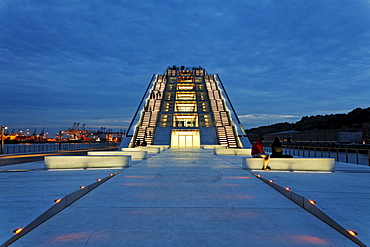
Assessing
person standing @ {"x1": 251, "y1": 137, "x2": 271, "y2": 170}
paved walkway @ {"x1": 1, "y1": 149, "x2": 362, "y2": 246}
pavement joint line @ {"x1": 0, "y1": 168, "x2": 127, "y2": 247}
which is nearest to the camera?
paved walkway @ {"x1": 1, "y1": 149, "x2": 362, "y2": 246}

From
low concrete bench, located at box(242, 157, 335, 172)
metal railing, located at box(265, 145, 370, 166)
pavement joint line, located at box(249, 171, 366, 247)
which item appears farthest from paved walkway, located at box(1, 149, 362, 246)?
metal railing, located at box(265, 145, 370, 166)

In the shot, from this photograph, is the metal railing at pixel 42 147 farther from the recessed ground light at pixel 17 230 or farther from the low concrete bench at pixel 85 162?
the recessed ground light at pixel 17 230

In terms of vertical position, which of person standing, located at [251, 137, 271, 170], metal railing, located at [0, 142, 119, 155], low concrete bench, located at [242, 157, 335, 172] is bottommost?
metal railing, located at [0, 142, 119, 155]

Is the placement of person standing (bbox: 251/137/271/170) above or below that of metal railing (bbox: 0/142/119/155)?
→ above

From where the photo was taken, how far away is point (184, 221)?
493cm

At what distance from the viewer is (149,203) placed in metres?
6.14

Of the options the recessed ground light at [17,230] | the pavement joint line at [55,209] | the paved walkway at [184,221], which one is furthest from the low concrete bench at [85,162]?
the recessed ground light at [17,230]

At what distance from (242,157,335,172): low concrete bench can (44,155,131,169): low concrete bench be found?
5.65m

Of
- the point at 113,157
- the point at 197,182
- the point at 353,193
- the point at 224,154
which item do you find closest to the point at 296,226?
the point at 353,193

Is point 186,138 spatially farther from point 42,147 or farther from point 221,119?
point 42,147

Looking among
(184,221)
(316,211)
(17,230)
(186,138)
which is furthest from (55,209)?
(186,138)

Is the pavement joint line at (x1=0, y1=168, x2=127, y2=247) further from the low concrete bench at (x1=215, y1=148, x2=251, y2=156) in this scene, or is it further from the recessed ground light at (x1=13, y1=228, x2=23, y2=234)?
the low concrete bench at (x1=215, y1=148, x2=251, y2=156)

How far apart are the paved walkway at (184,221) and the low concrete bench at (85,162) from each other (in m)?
5.85

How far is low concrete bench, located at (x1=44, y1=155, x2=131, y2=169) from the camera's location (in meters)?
13.2
